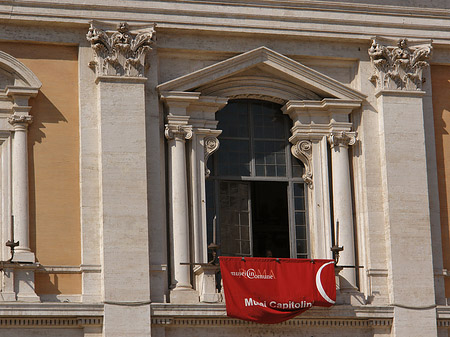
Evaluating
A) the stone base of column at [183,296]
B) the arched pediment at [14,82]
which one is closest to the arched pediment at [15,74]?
the arched pediment at [14,82]

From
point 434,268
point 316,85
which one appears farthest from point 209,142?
point 434,268

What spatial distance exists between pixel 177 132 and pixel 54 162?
2.55 meters

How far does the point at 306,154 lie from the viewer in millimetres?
29688

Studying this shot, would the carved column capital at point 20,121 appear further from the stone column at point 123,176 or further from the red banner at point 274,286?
the red banner at point 274,286

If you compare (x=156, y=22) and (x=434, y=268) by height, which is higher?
(x=156, y=22)

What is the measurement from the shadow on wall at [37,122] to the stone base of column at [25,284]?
117 centimetres

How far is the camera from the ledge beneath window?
2758 cm

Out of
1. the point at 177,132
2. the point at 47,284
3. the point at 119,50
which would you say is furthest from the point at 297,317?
the point at 119,50

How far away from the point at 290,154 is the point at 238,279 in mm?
3316

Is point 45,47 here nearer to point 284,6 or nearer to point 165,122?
point 165,122

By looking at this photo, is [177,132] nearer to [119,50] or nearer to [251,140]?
[251,140]

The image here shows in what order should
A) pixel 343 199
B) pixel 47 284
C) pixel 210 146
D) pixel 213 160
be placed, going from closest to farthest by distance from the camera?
pixel 47 284, pixel 210 146, pixel 343 199, pixel 213 160

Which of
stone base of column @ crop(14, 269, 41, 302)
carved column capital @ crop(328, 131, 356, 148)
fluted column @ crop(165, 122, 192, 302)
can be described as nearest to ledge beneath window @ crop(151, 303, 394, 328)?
fluted column @ crop(165, 122, 192, 302)

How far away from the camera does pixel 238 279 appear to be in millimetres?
28047
